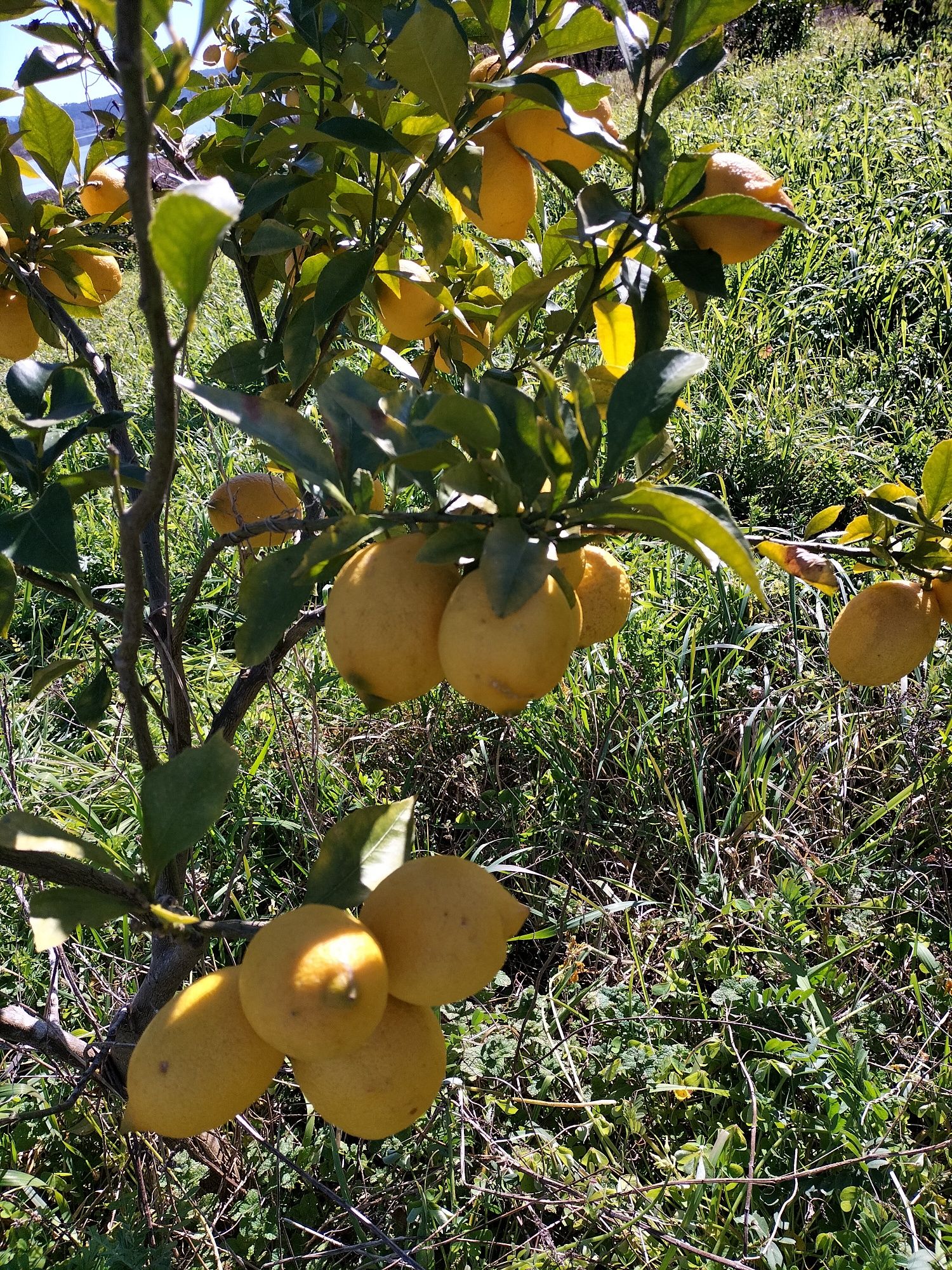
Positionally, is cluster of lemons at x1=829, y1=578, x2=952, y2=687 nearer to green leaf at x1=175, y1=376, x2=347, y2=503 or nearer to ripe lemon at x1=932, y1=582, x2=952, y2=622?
ripe lemon at x1=932, y1=582, x2=952, y2=622

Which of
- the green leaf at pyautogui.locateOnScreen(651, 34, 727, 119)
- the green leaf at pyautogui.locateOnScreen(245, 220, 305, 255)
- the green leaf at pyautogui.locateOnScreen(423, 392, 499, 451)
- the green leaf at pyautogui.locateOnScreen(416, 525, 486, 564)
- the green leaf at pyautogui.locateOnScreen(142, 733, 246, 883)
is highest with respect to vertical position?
the green leaf at pyautogui.locateOnScreen(651, 34, 727, 119)

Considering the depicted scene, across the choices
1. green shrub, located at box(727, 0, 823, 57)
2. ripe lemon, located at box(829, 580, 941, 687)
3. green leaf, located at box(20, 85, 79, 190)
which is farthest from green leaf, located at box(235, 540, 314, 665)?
green shrub, located at box(727, 0, 823, 57)

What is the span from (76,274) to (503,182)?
461 millimetres

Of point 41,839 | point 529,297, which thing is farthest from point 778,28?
point 41,839

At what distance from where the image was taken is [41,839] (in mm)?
539

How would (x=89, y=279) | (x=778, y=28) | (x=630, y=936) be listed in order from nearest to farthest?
1. (x=89, y=279)
2. (x=630, y=936)
3. (x=778, y=28)

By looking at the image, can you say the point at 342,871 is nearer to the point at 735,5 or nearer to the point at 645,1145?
the point at 735,5

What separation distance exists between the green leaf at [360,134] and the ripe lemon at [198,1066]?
1.97 feet

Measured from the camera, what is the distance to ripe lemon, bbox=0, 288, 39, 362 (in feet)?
3.21

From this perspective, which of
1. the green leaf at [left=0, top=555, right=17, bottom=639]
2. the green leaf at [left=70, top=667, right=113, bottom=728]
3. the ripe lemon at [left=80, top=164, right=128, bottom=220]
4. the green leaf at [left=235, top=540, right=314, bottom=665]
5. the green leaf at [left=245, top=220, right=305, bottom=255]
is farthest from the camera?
the ripe lemon at [left=80, top=164, right=128, bottom=220]

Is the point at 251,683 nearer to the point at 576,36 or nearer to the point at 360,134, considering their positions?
the point at 360,134

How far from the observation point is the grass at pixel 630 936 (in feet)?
3.71

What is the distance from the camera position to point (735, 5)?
0.61 metres

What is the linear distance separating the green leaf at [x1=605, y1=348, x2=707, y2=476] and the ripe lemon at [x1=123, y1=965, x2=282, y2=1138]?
37cm
